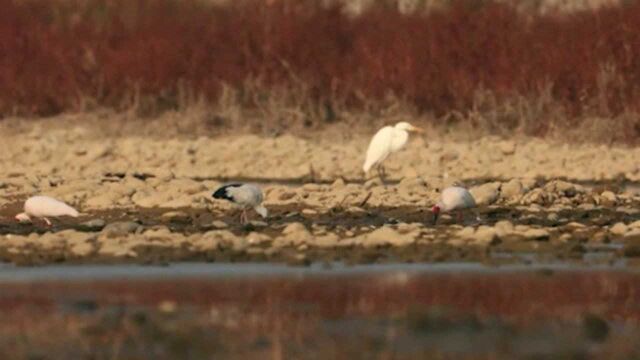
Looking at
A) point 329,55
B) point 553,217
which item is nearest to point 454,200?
point 553,217

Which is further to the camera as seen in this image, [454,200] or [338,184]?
[338,184]

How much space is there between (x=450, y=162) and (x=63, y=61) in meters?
7.35

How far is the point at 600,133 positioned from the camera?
1054 inches

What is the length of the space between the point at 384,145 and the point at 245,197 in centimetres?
729

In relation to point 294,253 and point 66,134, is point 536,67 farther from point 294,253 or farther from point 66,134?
point 294,253

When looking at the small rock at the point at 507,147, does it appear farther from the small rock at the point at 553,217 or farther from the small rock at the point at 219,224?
the small rock at the point at 219,224

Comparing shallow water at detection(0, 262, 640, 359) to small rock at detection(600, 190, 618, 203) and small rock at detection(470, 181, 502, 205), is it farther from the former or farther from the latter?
small rock at detection(600, 190, 618, 203)

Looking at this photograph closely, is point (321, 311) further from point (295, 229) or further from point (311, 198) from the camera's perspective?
point (311, 198)

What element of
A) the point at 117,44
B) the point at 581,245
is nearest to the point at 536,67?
the point at 117,44

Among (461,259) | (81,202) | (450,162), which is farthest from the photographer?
(450,162)

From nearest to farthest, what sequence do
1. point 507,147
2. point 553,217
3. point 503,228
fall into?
point 503,228 < point 553,217 < point 507,147

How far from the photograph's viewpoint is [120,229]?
609 inches

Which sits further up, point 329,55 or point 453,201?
point 329,55

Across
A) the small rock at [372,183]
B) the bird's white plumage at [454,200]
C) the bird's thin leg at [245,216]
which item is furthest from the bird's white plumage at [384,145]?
the bird's white plumage at [454,200]
